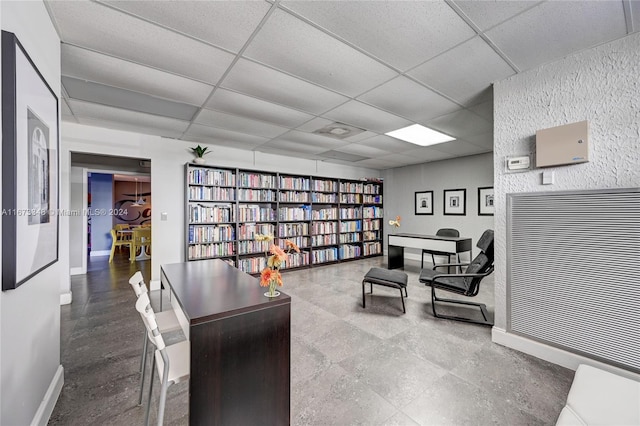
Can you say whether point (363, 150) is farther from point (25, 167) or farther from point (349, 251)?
point (25, 167)

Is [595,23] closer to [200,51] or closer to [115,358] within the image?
[200,51]

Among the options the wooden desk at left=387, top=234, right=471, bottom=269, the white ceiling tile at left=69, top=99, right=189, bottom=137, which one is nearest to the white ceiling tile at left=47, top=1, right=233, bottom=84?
the white ceiling tile at left=69, top=99, right=189, bottom=137

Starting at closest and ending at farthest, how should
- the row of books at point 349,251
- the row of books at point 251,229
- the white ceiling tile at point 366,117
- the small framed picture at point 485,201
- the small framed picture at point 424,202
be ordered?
the white ceiling tile at point 366,117
the row of books at point 251,229
the small framed picture at point 485,201
the row of books at point 349,251
the small framed picture at point 424,202

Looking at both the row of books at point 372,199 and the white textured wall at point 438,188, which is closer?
the white textured wall at point 438,188

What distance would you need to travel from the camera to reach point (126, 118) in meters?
3.30

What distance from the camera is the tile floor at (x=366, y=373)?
1.56 metres

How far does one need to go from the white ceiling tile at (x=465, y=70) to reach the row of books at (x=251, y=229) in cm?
370

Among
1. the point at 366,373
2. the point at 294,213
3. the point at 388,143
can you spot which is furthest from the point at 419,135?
the point at 366,373

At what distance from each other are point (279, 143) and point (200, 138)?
4.39 ft

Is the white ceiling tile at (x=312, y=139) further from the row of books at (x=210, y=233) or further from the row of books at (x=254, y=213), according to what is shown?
the row of books at (x=210, y=233)

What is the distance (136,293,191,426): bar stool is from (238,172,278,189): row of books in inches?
142

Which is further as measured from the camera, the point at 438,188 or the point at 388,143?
the point at 438,188

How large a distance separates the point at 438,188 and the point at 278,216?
4002 millimetres

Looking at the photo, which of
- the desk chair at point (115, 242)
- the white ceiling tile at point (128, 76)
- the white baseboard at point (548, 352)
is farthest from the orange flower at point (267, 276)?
the desk chair at point (115, 242)
